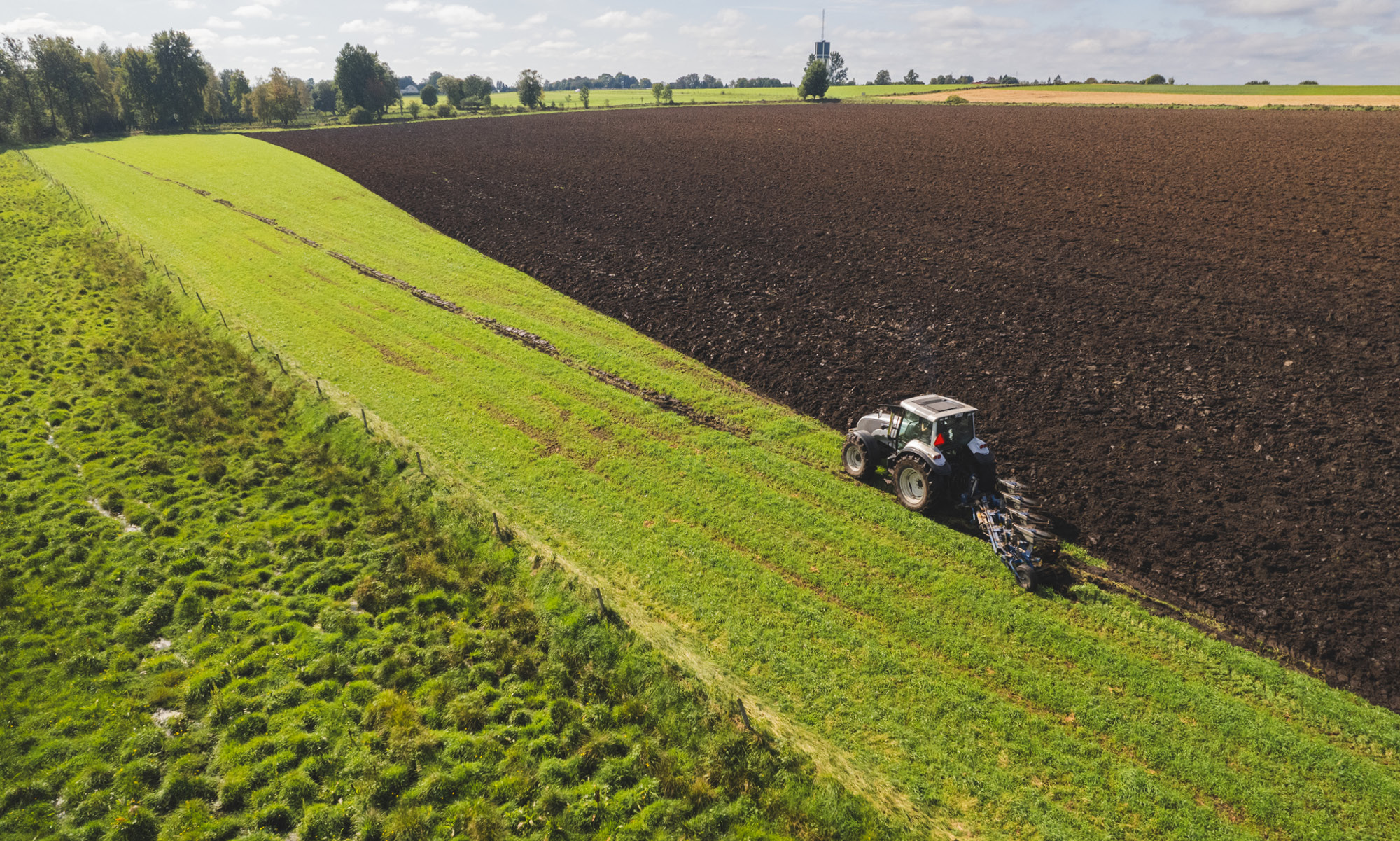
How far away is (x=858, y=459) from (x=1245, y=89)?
467ft

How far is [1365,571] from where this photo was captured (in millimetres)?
12484

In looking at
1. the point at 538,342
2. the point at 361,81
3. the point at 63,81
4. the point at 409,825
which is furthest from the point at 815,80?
the point at 409,825

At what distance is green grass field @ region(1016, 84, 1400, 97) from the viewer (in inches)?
3622

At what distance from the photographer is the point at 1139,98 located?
335ft

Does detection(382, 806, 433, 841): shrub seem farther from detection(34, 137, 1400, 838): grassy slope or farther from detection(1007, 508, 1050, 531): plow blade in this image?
detection(1007, 508, 1050, 531): plow blade

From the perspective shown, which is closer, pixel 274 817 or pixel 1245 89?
pixel 274 817

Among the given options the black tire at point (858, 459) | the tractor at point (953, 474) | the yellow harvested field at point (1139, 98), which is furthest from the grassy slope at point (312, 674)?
the yellow harvested field at point (1139, 98)

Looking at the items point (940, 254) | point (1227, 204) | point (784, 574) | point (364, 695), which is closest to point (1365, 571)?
point (784, 574)

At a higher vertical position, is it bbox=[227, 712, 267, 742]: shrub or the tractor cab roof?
the tractor cab roof

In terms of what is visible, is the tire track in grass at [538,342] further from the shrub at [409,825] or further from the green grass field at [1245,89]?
the green grass field at [1245,89]

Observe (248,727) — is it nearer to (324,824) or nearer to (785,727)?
(324,824)

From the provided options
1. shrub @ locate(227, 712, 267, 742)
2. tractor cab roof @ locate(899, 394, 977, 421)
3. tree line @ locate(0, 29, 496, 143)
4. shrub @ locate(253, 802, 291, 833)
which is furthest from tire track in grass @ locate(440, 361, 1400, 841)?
tree line @ locate(0, 29, 496, 143)

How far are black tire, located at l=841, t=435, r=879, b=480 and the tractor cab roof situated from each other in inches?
57.4

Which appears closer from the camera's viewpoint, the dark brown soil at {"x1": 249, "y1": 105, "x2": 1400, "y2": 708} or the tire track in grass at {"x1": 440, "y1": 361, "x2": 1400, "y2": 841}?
the tire track in grass at {"x1": 440, "y1": 361, "x2": 1400, "y2": 841}
